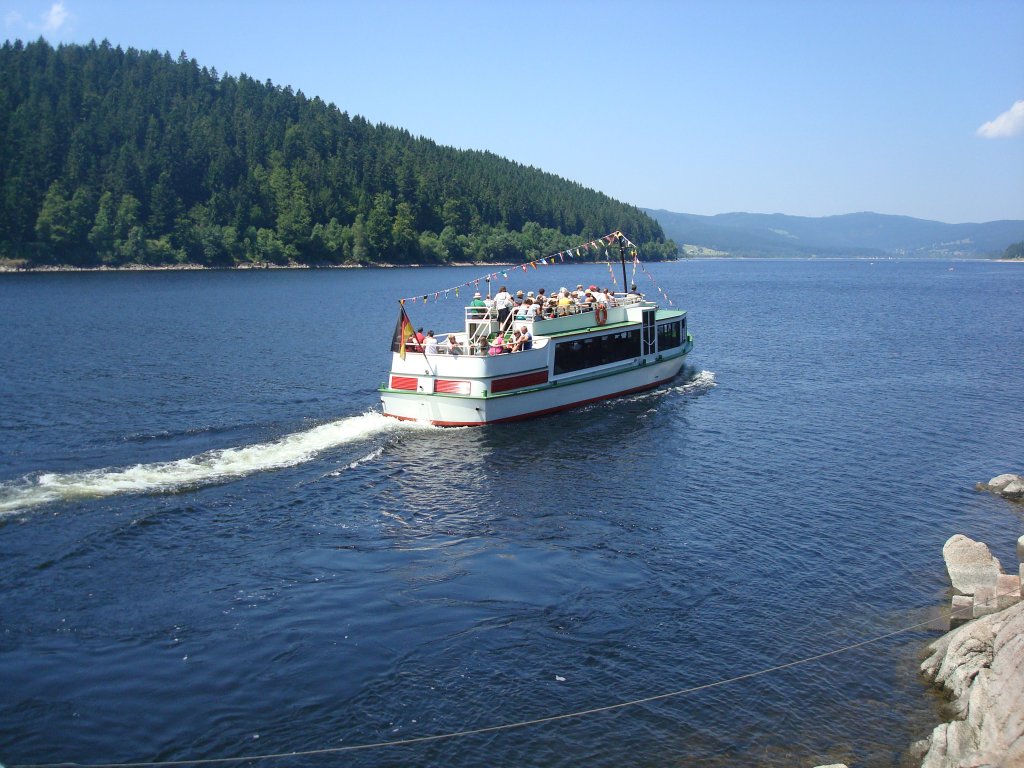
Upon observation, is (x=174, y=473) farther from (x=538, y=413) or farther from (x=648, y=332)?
(x=648, y=332)

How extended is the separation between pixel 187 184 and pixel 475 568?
159172 millimetres

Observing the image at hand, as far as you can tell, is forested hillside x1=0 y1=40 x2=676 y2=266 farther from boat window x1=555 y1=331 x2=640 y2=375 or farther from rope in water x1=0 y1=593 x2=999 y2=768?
rope in water x1=0 y1=593 x2=999 y2=768

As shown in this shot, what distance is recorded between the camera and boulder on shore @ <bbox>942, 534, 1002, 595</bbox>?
1867cm

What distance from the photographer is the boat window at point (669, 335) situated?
138ft

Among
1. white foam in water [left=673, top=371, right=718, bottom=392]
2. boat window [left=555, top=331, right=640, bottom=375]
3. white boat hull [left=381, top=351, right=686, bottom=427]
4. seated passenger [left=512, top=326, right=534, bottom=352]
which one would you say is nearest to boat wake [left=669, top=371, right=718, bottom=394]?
white foam in water [left=673, top=371, right=718, bottom=392]

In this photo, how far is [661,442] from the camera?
31844 millimetres

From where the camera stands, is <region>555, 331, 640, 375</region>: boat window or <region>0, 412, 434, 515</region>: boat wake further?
<region>555, 331, 640, 375</region>: boat window

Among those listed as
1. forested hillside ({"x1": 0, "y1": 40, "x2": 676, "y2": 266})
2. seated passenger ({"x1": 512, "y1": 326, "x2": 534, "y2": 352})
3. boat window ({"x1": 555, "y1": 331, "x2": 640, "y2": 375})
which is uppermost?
forested hillside ({"x1": 0, "y1": 40, "x2": 676, "y2": 266})

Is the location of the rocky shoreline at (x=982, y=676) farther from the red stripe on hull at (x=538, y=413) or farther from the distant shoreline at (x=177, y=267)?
the distant shoreline at (x=177, y=267)

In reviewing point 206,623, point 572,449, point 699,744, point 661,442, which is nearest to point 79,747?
point 206,623

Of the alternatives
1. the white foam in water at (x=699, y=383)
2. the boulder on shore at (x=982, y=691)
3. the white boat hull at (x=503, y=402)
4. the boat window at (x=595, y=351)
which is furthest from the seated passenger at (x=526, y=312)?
the boulder on shore at (x=982, y=691)

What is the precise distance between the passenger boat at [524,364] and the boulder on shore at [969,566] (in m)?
17.6

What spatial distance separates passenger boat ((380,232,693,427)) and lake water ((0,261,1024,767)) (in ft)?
3.88

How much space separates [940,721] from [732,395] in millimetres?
27322
